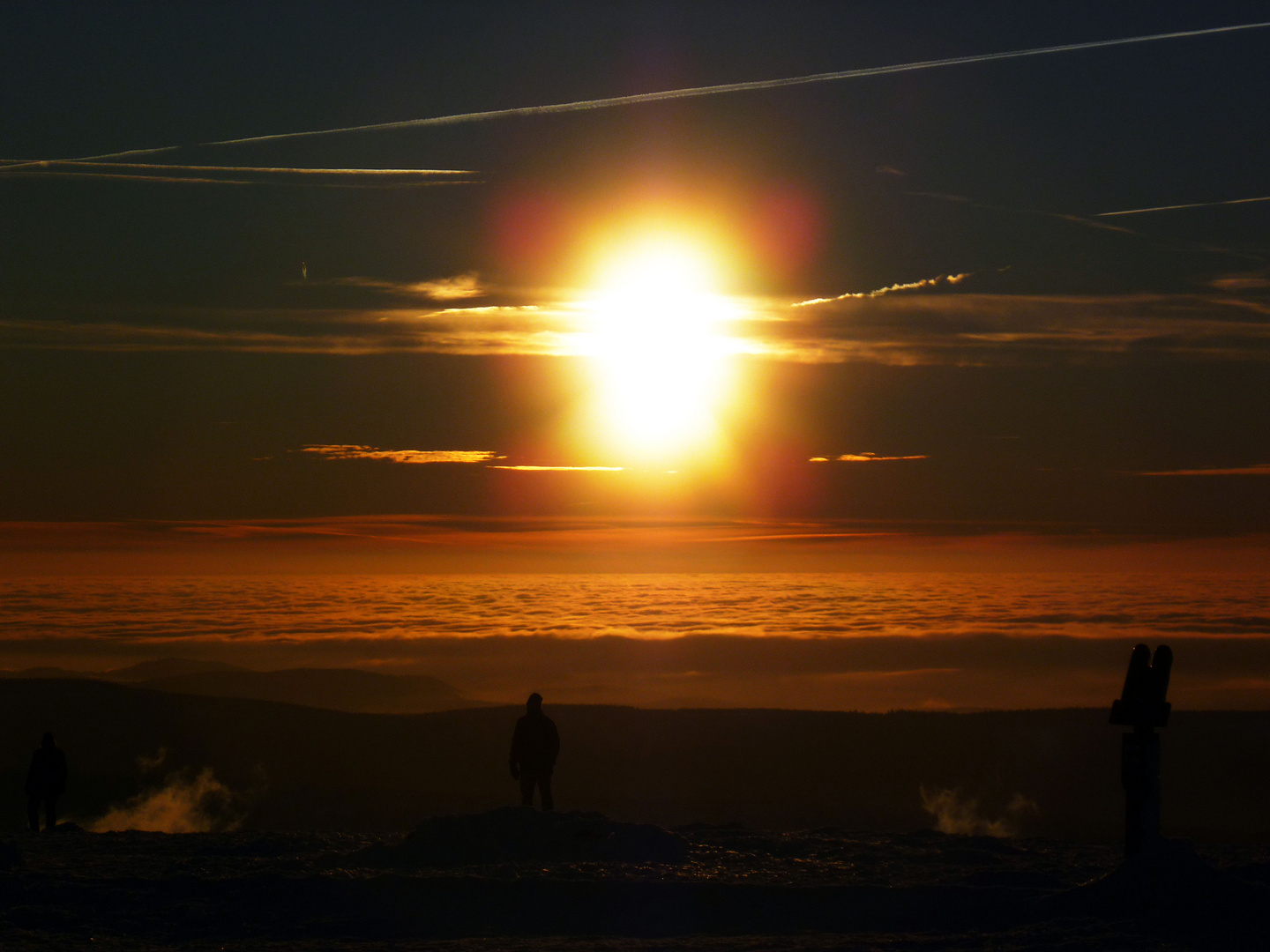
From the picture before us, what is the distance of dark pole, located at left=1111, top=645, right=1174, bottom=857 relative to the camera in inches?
505

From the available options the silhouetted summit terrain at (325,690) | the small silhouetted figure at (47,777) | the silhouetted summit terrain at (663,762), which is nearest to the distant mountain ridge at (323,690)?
the silhouetted summit terrain at (325,690)

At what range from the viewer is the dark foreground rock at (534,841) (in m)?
14.0

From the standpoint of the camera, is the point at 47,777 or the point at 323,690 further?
the point at 323,690

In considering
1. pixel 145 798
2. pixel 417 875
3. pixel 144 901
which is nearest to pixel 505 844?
pixel 417 875

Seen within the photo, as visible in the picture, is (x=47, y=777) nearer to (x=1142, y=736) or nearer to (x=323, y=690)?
(x=1142, y=736)

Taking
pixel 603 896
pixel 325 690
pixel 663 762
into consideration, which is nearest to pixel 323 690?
pixel 325 690

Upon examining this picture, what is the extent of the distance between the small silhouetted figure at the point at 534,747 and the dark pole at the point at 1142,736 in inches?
303

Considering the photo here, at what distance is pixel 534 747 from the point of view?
56.6ft

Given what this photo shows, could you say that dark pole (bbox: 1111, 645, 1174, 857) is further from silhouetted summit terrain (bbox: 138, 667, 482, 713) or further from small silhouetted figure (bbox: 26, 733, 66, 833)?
silhouetted summit terrain (bbox: 138, 667, 482, 713)

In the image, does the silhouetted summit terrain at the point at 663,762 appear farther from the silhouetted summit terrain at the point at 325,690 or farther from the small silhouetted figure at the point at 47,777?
the silhouetted summit terrain at the point at 325,690

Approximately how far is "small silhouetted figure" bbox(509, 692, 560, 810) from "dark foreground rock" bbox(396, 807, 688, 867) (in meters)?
2.29

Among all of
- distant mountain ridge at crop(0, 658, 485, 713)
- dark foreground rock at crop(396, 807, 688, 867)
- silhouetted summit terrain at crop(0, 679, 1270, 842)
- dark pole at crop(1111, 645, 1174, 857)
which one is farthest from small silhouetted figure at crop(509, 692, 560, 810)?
distant mountain ridge at crop(0, 658, 485, 713)

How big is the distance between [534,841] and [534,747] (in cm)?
303

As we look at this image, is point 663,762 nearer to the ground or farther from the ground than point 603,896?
nearer to the ground
